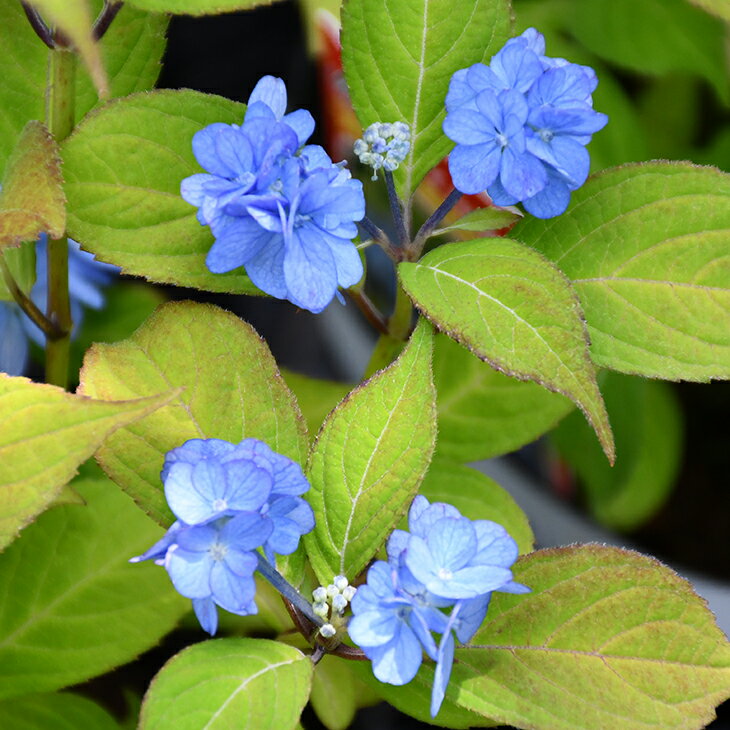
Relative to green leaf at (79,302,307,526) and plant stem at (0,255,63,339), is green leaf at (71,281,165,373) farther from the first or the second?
green leaf at (79,302,307,526)

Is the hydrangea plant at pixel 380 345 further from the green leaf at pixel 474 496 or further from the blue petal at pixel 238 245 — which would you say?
the green leaf at pixel 474 496

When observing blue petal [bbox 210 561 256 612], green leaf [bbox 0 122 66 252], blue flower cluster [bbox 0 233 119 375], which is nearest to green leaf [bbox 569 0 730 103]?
blue flower cluster [bbox 0 233 119 375]

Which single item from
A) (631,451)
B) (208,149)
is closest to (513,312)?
(208,149)

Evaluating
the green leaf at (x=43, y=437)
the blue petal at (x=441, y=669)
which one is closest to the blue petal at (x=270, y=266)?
the green leaf at (x=43, y=437)

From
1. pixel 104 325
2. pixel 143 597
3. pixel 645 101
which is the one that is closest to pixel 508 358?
pixel 143 597

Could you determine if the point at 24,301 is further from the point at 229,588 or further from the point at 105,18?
the point at 229,588

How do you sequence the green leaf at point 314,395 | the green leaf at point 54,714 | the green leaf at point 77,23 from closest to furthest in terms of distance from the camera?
the green leaf at point 77,23 → the green leaf at point 54,714 → the green leaf at point 314,395
